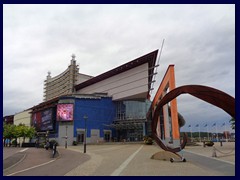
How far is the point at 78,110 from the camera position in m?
59.1

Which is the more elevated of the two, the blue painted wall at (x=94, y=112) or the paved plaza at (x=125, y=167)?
the blue painted wall at (x=94, y=112)

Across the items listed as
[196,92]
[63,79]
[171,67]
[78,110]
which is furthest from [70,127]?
[63,79]

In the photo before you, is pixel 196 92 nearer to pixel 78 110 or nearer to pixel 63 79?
pixel 78 110

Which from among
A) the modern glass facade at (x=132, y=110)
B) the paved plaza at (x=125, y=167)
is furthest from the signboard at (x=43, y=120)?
the paved plaza at (x=125, y=167)

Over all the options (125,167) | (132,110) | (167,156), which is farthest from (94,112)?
(125,167)

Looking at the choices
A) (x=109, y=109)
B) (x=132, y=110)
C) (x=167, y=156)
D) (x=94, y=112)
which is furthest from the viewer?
(x=109, y=109)

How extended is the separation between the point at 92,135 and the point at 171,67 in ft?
92.3

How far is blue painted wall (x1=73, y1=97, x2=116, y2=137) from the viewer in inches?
2318

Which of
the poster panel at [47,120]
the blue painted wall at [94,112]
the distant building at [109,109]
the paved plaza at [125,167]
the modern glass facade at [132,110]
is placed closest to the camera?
the paved plaza at [125,167]

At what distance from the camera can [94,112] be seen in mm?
61094

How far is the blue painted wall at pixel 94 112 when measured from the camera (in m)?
58.9

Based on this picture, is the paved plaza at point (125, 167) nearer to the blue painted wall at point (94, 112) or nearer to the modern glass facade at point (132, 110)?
the blue painted wall at point (94, 112)

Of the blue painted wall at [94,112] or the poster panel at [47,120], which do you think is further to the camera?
the poster panel at [47,120]

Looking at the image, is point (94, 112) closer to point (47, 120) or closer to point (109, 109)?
point (109, 109)
